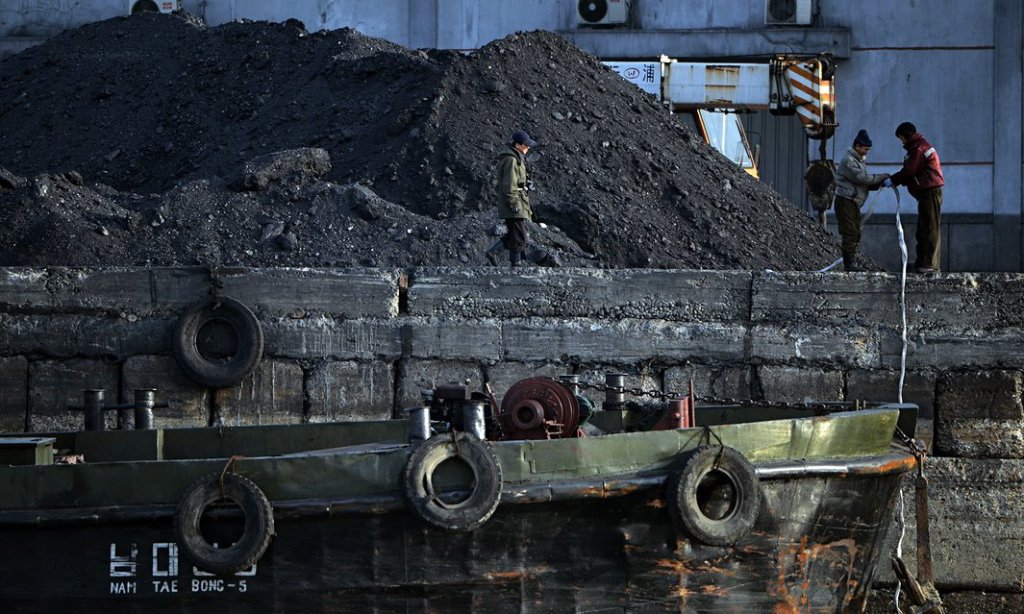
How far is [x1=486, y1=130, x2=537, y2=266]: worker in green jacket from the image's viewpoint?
41.7ft

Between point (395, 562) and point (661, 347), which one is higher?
point (661, 347)

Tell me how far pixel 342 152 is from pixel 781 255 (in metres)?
4.43

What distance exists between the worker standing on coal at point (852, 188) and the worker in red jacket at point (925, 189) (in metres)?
0.23

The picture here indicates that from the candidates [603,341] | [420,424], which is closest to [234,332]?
[603,341]

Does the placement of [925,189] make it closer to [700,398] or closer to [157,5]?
[700,398]

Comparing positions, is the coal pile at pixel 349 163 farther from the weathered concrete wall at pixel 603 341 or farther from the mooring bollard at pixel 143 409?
the mooring bollard at pixel 143 409

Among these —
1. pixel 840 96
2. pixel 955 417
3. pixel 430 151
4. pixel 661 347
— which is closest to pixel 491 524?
pixel 661 347

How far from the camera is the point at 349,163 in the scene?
15844 mm

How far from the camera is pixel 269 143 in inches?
672

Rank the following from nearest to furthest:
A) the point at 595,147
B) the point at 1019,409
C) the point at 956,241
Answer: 1. the point at 1019,409
2. the point at 595,147
3. the point at 956,241

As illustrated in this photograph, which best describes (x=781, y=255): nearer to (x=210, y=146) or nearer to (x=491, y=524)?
(x=210, y=146)

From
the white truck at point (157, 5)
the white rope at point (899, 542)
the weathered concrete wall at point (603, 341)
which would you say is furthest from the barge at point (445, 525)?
the white truck at point (157, 5)

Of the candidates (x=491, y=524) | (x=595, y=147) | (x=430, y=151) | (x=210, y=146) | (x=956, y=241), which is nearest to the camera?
(x=491, y=524)

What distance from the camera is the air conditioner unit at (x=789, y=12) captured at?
89.2 feet
